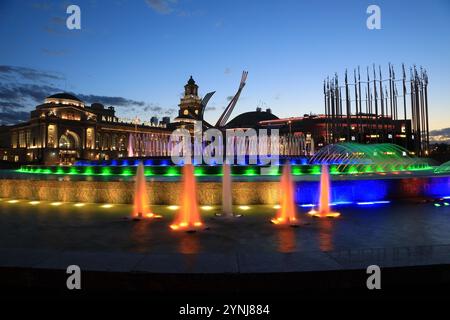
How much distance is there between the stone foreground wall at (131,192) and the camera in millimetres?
10359

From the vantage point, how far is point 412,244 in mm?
5578

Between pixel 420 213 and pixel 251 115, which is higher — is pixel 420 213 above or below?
below

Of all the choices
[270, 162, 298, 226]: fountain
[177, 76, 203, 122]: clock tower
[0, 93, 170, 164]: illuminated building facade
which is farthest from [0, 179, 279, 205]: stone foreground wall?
[177, 76, 203, 122]: clock tower

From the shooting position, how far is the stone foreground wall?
10.4m

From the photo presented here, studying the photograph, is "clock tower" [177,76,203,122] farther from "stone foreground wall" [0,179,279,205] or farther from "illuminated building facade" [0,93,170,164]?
"stone foreground wall" [0,179,279,205]

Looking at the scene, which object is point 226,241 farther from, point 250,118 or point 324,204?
point 250,118

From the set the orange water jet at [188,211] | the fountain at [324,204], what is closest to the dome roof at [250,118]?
the fountain at [324,204]

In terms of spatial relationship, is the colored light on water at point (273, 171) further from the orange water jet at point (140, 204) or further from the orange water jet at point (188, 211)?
the orange water jet at point (188, 211)

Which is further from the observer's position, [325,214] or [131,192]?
[131,192]

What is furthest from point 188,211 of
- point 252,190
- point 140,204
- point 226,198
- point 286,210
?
point 252,190

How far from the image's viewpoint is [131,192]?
1075 centimetres
